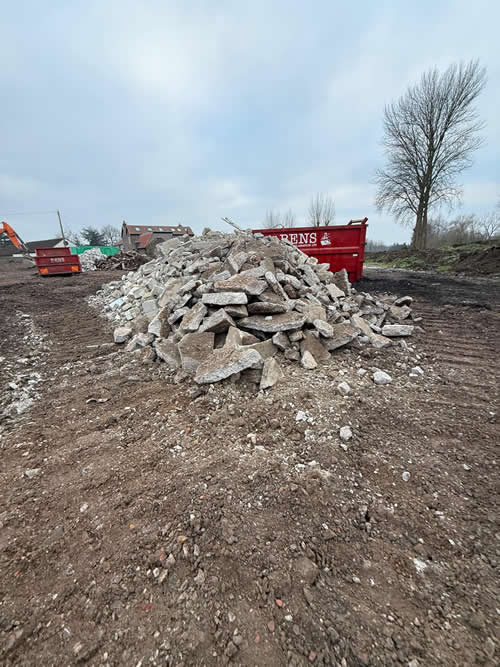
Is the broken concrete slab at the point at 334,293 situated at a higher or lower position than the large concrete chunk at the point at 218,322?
higher

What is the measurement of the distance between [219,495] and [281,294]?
118 inches

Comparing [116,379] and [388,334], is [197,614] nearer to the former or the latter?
[116,379]

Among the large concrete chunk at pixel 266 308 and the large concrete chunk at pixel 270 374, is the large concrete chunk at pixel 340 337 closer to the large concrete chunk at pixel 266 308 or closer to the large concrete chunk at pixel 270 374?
the large concrete chunk at pixel 266 308

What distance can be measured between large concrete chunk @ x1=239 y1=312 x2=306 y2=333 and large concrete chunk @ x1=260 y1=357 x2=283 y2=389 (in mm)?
551

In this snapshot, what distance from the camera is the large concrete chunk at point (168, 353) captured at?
3736mm

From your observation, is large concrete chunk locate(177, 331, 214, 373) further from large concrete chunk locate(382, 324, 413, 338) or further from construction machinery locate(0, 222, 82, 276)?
construction machinery locate(0, 222, 82, 276)

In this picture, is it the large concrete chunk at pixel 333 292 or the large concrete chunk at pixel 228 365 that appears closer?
the large concrete chunk at pixel 228 365

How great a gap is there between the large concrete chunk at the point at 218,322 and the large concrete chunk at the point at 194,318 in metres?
0.12

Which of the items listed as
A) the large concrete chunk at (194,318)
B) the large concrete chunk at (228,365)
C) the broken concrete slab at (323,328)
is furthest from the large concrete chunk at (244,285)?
the large concrete chunk at (228,365)

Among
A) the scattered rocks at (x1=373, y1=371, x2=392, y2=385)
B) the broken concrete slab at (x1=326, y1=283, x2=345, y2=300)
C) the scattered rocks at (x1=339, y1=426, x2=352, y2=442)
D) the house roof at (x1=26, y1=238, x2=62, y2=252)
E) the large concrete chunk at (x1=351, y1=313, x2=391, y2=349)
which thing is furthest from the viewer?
the house roof at (x1=26, y1=238, x2=62, y2=252)

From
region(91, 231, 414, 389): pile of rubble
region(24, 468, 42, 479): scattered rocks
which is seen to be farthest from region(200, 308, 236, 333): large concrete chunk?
region(24, 468, 42, 479): scattered rocks

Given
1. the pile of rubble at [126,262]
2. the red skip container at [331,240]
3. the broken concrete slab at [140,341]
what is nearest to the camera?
the broken concrete slab at [140,341]

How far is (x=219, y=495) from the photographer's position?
1.92 metres

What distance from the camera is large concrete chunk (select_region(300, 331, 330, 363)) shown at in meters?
3.64
